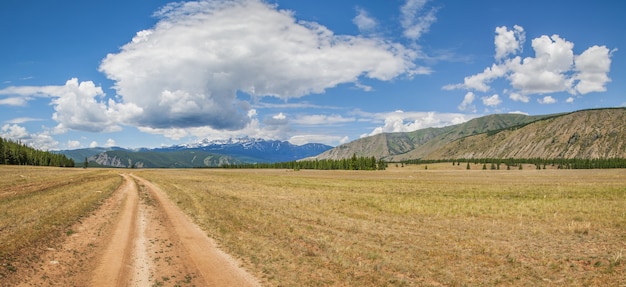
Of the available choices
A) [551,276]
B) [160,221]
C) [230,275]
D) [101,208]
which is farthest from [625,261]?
[101,208]

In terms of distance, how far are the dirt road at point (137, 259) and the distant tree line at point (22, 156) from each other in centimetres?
15913

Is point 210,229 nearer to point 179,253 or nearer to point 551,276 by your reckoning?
point 179,253

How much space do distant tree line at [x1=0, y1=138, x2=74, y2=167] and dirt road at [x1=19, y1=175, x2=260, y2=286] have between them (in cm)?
15913

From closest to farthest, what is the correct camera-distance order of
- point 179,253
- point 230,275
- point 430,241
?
point 230,275 → point 179,253 → point 430,241

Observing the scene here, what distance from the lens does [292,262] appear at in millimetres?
14102

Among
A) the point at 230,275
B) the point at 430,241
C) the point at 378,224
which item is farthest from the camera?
the point at 378,224

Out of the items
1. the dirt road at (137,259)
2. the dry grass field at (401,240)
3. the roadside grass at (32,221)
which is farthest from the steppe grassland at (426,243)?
the roadside grass at (32,221)

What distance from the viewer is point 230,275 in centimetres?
1229

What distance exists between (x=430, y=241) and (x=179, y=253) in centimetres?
1243

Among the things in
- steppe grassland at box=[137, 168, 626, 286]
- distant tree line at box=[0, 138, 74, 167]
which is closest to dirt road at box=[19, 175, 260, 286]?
steppe grassland at box=[137, 168, 626, 286]

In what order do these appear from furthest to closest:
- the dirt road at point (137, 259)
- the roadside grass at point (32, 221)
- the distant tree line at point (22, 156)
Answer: the distant tree line at point (22, 156) < the roadside grass at point (32, 221) < the dirt road at point (137, 259)

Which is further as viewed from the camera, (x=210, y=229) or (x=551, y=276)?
(x=210, y=229)

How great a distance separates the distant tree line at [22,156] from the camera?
138125 millimetres

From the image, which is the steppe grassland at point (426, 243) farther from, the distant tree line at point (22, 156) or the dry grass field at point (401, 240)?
the distant tree line at point (22, 156)
